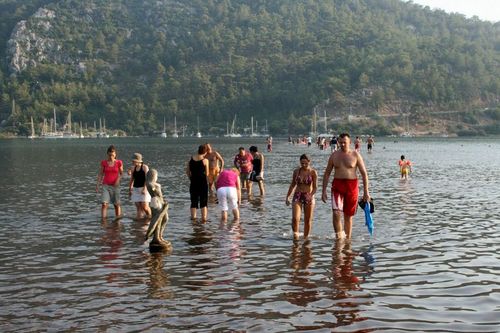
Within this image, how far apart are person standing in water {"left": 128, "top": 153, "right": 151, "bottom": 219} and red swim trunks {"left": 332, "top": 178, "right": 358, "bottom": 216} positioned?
5378 mm

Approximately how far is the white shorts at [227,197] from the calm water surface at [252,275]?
0.54 meters

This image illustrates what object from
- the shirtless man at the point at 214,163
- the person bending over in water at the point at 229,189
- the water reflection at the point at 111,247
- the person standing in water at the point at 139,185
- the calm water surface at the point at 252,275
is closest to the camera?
the calm water surface at the point at 252,275

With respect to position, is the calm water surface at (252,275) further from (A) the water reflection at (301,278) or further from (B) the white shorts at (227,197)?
(B) the white shorts at (227,197)

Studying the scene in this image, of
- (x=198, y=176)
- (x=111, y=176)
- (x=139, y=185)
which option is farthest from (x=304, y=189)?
(x=111, y=176)

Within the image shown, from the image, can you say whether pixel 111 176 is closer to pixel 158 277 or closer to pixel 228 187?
pixel 228 187

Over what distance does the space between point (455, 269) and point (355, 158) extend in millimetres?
2854

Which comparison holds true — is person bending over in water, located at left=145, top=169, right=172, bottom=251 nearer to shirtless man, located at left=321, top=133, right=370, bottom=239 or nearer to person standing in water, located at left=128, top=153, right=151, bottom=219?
shirtless man, located at left=321, top=133, right=370, bottom=239

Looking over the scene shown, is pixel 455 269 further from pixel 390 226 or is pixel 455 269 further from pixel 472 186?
pixel 472 186

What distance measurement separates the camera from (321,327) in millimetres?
7531

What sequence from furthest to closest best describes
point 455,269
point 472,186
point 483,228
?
point 472,186
point 483,228
point 455,269

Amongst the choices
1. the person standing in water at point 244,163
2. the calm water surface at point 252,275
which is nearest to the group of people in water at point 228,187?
the calm water surface at point 252,275

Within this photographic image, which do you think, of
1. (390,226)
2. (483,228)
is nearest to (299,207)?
(390,226)

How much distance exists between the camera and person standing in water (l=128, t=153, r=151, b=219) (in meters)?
15.5

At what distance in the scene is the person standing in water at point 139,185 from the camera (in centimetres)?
1550
